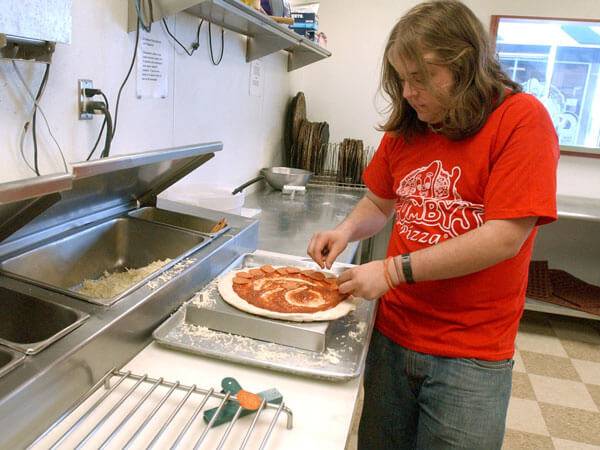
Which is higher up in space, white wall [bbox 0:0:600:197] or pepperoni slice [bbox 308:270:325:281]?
white wall [bbox 0:0:600:197]

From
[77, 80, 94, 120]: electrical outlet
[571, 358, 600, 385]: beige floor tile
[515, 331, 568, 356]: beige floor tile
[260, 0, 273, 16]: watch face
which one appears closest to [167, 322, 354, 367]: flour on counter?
[77, 80, 94, 120]: electrical outlet

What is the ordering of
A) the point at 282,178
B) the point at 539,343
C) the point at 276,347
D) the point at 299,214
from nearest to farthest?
the point at 276,347
the point at 299,214
the point at 282,178
the point at 539,343

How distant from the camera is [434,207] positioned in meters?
1.12

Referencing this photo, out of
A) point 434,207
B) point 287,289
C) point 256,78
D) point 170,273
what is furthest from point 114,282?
point 256,78

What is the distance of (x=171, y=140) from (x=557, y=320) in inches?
117

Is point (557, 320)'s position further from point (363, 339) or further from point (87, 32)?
point (87, 32)

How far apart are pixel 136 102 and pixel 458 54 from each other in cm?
103

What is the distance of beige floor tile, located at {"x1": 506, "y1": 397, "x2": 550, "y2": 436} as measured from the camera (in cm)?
224

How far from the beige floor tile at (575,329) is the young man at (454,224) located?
7.94 ft

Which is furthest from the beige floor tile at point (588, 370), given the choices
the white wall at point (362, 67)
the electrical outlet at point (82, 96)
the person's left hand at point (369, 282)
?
the electrical outlet at point (82, 96)

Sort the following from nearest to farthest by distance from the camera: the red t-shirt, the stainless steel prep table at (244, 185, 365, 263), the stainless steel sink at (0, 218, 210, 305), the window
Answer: the red t-shirt < the stainless steel sink at (0, 218, 210, 305) < the stainless steel prep table at (244, 185, 365, 263) < the window

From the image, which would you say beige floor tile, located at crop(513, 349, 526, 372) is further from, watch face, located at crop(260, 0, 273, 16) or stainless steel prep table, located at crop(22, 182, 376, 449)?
watch face, located at crop(260, 0, 273, 16)

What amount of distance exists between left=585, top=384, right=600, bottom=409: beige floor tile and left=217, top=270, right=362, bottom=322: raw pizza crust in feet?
6.59

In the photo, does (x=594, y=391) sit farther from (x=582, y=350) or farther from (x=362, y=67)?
(x=362, y=67)
